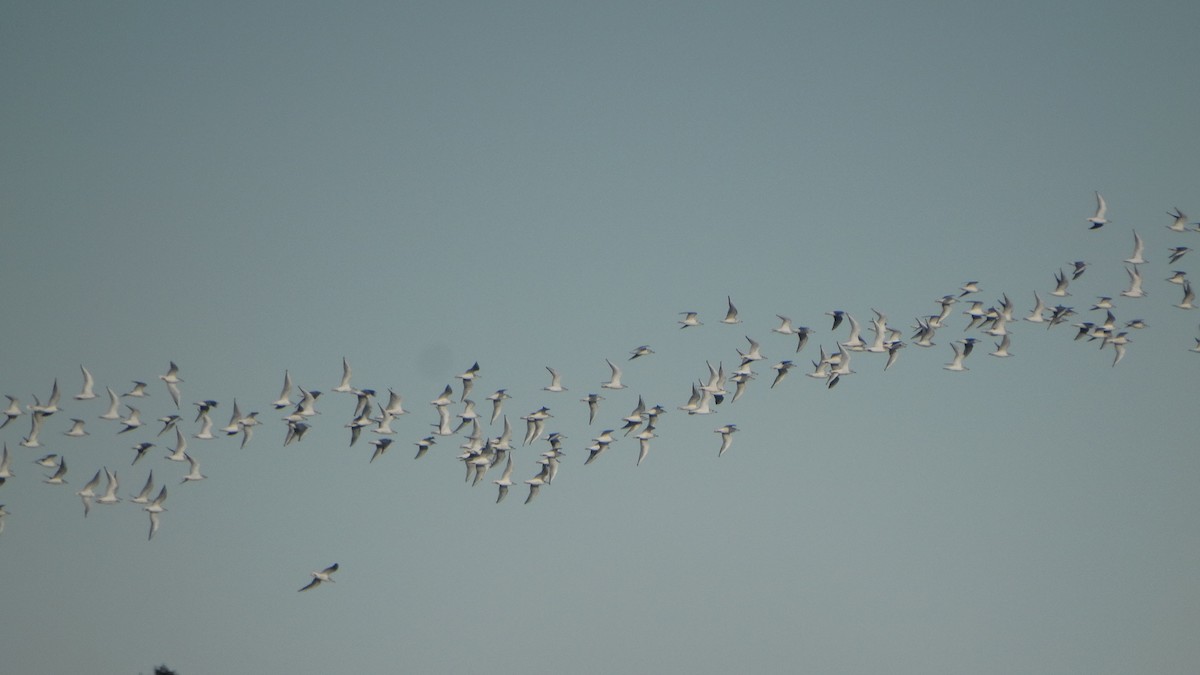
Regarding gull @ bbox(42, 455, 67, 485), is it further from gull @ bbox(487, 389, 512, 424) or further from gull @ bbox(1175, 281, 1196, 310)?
gull @ bbox(1175, 281, 1196, 310)

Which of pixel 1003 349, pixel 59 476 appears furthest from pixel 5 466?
pixel 1003 349

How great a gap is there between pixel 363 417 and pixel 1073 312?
36.1 m

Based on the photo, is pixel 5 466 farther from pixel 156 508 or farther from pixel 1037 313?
pixel 1037 313

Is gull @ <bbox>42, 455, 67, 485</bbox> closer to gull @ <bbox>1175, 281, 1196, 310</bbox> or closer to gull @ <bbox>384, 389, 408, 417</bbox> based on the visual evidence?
gull @ <bbox>384, 389, 408, 417</bbox>

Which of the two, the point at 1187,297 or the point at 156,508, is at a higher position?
the point at 1187,297

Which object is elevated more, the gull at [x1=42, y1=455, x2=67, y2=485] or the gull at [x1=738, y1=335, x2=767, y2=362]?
the gull at [x1=738, y1=335, x2=767, y2=362]

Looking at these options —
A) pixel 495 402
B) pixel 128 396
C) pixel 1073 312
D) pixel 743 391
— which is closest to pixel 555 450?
pixel 495 402

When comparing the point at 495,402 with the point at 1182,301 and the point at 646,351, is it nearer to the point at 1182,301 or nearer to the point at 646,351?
the point at 646,351

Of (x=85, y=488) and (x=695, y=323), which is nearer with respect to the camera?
(x=85, y=488)

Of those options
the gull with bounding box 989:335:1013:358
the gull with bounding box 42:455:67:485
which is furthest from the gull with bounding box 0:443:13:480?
the gull with bounding box 989:335:1013:358

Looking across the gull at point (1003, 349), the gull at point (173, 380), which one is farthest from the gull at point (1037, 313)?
the gull at point (173, 380)

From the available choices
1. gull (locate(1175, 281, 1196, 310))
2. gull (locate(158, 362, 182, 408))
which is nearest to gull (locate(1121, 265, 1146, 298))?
gull (locate(1175, 281, 1196, 310))

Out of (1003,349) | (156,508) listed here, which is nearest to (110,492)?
(156,508)

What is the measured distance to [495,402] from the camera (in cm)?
7044
